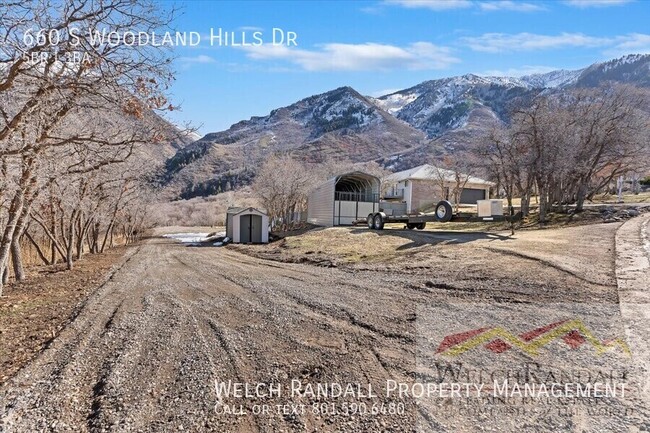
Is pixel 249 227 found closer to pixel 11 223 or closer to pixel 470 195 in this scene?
pixel 11 223

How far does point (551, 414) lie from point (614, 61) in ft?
775

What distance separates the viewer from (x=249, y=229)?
101ft

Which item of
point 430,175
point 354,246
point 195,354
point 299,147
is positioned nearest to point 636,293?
point 195,354

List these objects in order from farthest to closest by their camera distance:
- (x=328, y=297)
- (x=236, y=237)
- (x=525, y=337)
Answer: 1. (x=236, y=237)
2. (x=328, y=297)
3. (x=525, y=337)

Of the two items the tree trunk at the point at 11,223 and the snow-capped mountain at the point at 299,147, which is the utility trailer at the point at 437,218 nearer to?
the tree trunk at the point at 11,223

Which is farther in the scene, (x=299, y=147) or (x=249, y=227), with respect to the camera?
(x=299, y=147)

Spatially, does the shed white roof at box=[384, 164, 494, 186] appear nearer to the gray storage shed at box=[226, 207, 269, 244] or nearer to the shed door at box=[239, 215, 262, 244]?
the gray storage shed at box=[226, 207, 269, 244]

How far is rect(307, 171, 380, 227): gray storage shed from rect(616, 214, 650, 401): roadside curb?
1852 centimetres

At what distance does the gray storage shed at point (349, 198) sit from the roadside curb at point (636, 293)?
18.5 m

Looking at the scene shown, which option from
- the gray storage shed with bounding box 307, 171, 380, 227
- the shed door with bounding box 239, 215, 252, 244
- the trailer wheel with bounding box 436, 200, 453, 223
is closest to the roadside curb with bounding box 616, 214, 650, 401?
the trailer wheel with bounding box 436, 200, 453, 223

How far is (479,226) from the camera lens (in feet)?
74.5

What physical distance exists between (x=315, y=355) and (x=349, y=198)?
25.1 metres

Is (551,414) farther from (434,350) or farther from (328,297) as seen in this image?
(328,297)

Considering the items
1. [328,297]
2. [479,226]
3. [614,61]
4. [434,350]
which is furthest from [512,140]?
[614,61]
